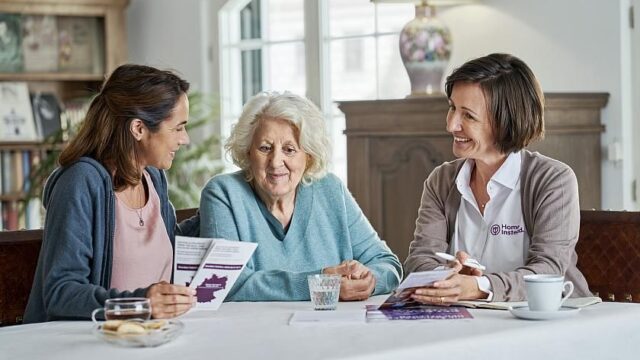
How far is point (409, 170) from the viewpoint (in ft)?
14.5

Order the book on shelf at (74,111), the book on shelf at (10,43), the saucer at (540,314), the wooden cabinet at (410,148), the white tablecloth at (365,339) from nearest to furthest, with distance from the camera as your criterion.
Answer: the white tablecloth at (365,339), the saucer at (540,314), the wooden cabinet at (410,148), the book on shelf at (10,43), the book on shelf at (74,111)

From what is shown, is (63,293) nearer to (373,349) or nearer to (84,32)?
(373,349)

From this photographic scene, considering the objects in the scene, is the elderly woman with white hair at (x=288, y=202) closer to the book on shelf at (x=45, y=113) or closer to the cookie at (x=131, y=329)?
the cookie at (x=131, y=329)

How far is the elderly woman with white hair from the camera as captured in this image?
3.05 metres

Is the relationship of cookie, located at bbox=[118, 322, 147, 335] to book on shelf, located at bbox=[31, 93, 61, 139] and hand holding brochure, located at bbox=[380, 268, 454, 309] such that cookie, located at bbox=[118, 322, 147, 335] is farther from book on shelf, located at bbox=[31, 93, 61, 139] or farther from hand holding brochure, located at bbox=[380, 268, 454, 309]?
book on shelf, located at bbox=[31, 93, 61, 139]

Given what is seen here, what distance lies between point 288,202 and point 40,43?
3787 mm

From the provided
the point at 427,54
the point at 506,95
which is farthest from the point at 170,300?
the point at 427,54

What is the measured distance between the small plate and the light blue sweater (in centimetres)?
68

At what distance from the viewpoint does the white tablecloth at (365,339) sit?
2117 mm

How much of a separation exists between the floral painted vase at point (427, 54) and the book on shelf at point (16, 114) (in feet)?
9.07

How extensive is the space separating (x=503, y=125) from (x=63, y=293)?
1.14m

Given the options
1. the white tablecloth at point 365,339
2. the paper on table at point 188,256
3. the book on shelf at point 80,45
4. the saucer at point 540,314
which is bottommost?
the white tablecloth at point 365,339

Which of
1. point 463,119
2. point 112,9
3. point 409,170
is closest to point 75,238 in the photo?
point 463,119

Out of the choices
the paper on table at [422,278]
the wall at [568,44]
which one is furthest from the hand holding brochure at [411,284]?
the wall at [568,44]
